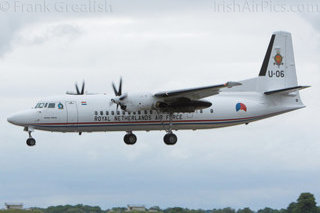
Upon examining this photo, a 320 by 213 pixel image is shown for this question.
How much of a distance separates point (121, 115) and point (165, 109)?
225cm

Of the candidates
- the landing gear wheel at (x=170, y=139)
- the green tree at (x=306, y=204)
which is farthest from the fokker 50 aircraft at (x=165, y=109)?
the green tree at (x=306, y=204)

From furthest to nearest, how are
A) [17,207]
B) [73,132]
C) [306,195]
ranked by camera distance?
[306,195], [73,132], [17,207]

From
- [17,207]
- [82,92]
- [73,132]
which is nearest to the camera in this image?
[17,207]

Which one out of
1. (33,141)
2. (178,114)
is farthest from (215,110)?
(33,141)

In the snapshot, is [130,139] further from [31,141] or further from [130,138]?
[31,141]

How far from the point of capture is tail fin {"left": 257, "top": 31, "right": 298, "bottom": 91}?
38.3 meters

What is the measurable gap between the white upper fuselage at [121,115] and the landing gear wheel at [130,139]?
1.41 meters

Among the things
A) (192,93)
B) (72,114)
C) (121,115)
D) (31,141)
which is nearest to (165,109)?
(192,93)

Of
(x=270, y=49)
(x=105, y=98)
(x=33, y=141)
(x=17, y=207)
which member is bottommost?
(x=17, y=207)

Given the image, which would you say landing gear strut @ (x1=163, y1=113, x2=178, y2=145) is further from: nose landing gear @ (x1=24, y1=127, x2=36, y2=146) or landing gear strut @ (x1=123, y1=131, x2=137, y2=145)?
nose landing gear @ (x1=24, y1=127, x2=36, y2=146)

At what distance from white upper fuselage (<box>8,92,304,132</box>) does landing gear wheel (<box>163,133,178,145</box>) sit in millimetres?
387

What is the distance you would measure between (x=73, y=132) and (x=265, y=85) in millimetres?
10641

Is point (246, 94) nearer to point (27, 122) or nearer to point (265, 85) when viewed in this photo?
point (265, 85)

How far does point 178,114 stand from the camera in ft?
117
